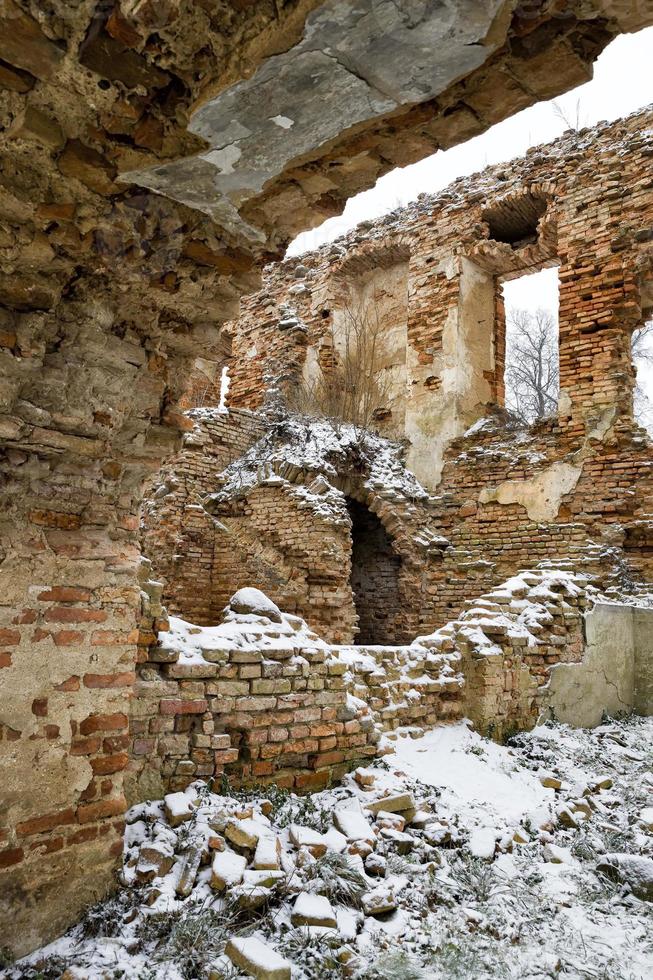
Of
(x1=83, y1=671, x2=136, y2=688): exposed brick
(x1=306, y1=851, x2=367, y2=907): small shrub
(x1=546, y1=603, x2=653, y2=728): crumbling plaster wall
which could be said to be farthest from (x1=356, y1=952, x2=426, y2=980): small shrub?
(x1=546, y1=603, x2=653, y2=728): crumbling plaster wall

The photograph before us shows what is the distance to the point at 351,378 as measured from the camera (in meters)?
12.9

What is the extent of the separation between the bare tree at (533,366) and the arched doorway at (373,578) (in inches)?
447

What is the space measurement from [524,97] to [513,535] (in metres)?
8.74

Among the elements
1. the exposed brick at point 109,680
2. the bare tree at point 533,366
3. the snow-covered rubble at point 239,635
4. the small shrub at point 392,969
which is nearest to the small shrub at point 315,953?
the small shrub at point 392,969

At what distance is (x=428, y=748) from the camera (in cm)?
516

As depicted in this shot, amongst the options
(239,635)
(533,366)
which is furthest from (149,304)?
(533,366)

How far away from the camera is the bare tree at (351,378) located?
1259cm

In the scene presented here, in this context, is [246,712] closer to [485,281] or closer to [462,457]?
[462,457]

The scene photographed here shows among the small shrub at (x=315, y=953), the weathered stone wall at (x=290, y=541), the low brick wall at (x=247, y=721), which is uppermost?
the weathered stone wall at (x=290, y=541)

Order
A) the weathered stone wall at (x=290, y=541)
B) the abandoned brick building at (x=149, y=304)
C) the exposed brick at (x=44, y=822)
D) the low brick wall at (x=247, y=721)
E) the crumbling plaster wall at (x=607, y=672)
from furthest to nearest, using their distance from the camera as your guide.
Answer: the weathered stone wall at (x=290, y=541) → the crumbling plaster wall at (x=607, y=672) → the low brick wall at (x=247, y=721) → the exposed brick at (x=44, y=822) → the abandoned brick building at (x=149, y=304)

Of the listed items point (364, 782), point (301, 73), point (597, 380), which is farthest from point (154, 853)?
point (597, 380)

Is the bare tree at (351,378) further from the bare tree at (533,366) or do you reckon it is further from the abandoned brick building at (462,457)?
the bare tree at (533,366)

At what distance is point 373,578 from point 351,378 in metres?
4.04

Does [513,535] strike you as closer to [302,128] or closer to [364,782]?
[364,782]
